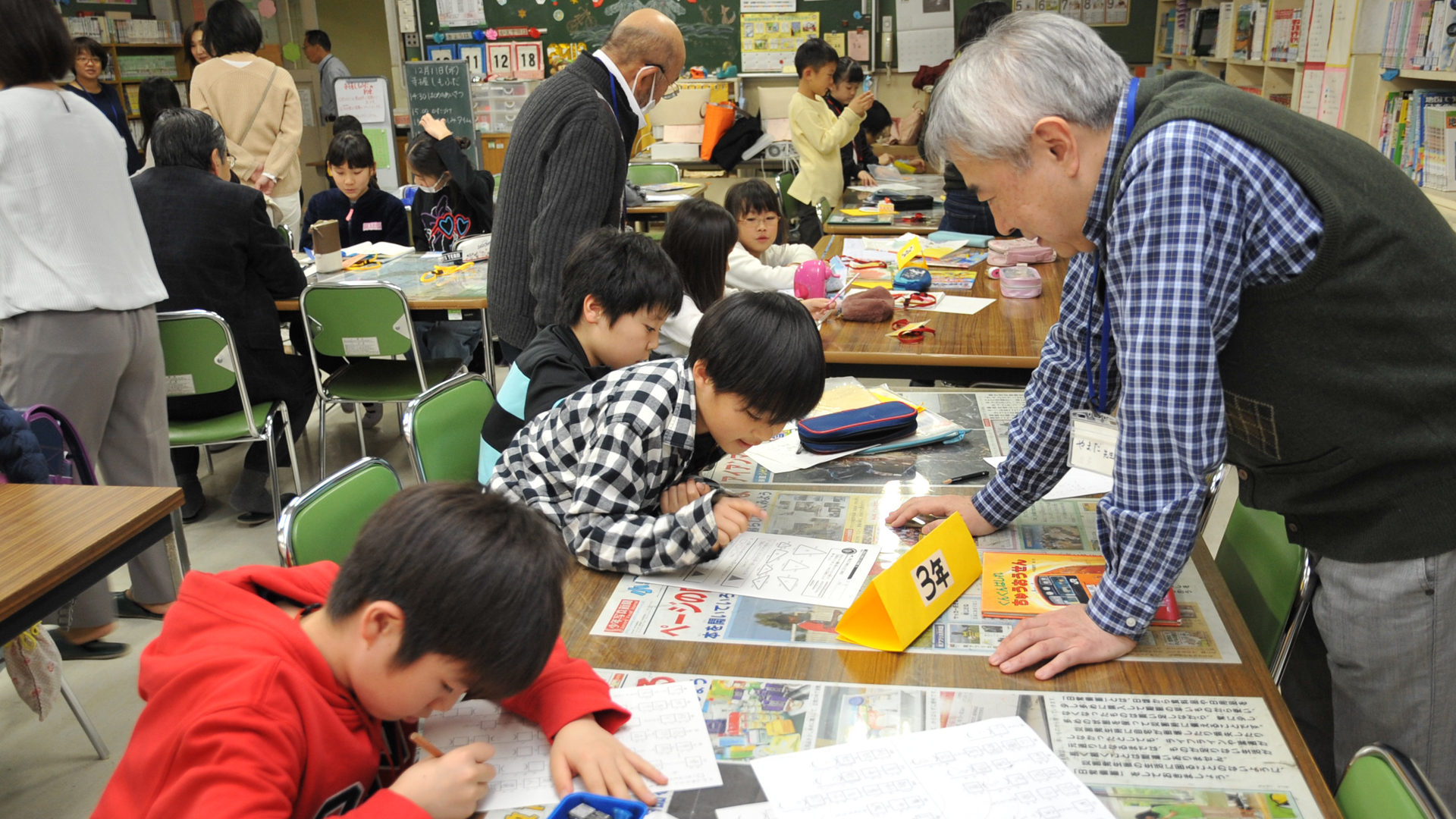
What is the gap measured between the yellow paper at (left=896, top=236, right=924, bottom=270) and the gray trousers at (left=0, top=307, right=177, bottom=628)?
2.28 m

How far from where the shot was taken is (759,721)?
3.48 ft

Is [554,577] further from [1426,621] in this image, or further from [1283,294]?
[1426,621]

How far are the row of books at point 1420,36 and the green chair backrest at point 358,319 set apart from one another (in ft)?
10.6

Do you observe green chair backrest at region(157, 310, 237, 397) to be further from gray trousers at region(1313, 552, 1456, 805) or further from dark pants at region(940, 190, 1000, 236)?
gray trousers at region(1313, 552, 1456, 805)

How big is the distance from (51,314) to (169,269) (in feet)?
2.44

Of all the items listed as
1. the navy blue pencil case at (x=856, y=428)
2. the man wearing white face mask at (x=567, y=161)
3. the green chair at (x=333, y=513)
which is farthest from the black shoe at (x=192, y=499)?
the navy blue pencil case at (x=856, y=428)

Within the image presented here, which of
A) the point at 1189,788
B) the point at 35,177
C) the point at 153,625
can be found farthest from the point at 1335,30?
the point at 153,625

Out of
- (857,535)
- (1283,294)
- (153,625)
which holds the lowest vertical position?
(153,625)

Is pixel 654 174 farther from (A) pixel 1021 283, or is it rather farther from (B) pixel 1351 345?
(B) pixel 1351 345

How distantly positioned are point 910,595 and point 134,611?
242cm

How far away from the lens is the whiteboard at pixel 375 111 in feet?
24.4

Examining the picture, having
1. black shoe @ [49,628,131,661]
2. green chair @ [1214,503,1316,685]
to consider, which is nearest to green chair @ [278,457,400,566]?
green chair @ [1214,503,1316,685]

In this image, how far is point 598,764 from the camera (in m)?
0.96

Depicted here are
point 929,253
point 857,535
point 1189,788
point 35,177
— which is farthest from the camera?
point 929,253
